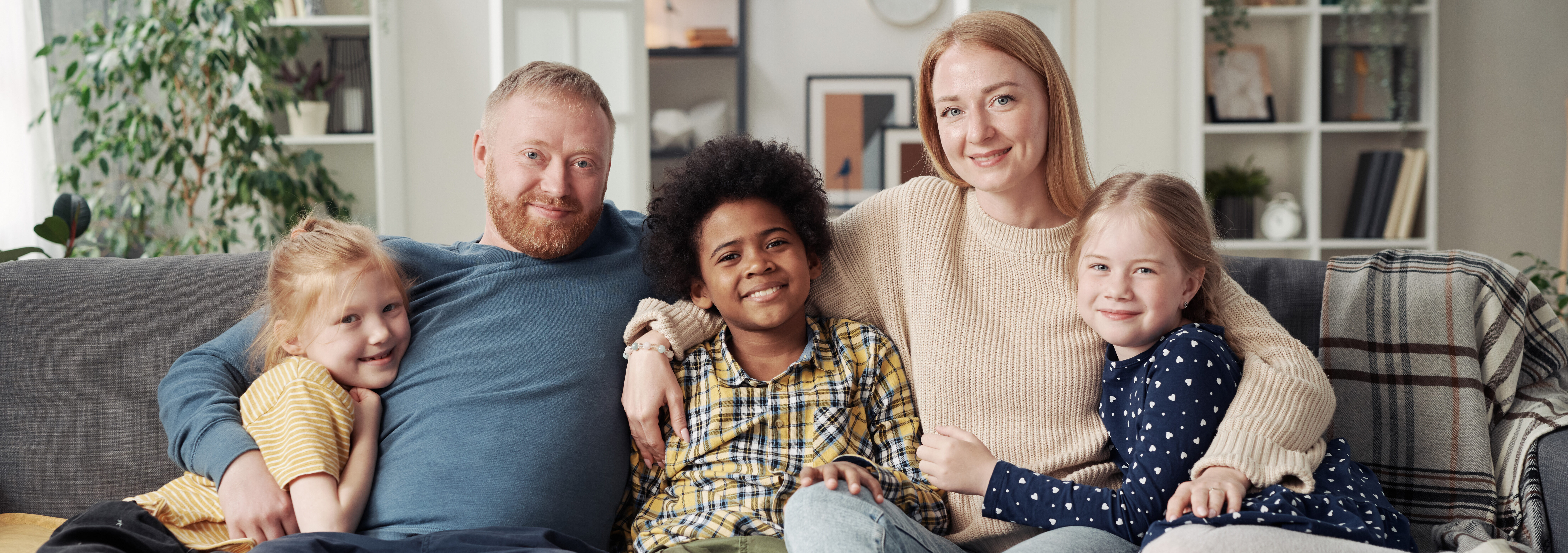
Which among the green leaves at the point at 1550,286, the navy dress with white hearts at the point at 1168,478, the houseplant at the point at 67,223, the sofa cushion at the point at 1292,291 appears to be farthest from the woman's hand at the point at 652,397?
the green leaves at the point at 1550,286

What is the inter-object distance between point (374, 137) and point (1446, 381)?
321 cm

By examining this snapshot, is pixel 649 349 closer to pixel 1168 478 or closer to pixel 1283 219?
pixel 1168 478

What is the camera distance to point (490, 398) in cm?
140

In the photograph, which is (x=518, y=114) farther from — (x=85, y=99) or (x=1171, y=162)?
(x=1171, y=162)

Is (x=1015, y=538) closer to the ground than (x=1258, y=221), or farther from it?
closer to the ground

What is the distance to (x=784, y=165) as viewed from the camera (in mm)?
1510

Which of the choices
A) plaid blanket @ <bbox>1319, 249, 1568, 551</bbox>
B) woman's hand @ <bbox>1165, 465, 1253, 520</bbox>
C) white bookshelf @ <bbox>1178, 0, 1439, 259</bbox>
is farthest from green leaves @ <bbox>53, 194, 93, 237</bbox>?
white bookshelf @ <bbox>1178, 0, 1439, 259</bbox>

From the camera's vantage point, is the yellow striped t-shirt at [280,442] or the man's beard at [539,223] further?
the man's beard at [539,223]

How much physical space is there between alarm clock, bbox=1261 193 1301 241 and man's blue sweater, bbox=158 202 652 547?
2.87 m

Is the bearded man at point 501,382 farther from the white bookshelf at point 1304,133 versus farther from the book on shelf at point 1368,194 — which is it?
the book on shelf at point 1368,194

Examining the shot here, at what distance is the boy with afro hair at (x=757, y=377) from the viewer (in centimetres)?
135

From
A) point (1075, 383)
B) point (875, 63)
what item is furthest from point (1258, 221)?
point (1075, 383)

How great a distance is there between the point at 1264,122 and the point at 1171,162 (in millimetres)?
348

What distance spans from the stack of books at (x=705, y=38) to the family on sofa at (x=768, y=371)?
125 inches
